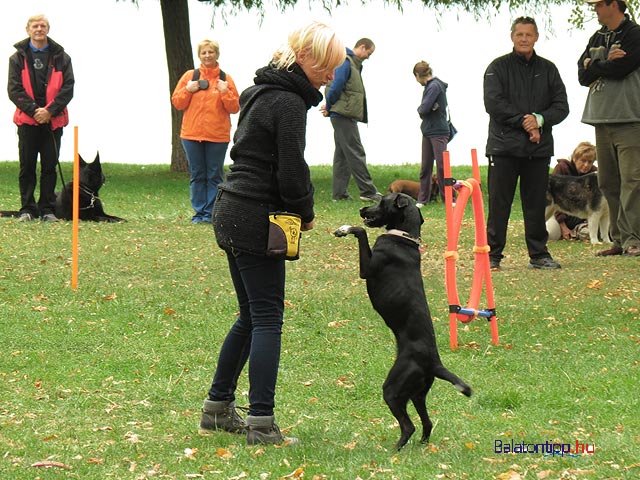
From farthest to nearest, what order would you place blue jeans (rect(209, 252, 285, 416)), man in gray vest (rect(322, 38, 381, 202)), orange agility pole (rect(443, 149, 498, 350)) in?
1. man in gray vest (rect(322, 38, 381, 202))
2. orange agility pole (rect(443, 149, 498, 350))
3. blue jeans (rect(209, 252, 285, 416))

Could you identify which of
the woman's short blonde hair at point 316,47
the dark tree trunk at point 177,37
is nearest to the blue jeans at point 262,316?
the woman's short blonde hair at point 316,47

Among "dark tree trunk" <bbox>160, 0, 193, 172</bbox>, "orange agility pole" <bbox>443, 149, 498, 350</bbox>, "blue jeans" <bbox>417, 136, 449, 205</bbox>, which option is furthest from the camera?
"dark tree trunk" <bbox>160, 0, 193, 172</bbox>

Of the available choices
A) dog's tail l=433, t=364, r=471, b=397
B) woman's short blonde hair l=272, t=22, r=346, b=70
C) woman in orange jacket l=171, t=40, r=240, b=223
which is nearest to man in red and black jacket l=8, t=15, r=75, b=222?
woman in orange jacket l=171, t=40, r=240, b=223

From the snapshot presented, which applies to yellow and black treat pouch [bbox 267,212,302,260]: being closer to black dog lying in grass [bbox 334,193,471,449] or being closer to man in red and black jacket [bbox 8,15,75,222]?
black dog lying in grass [bbox 334,193,471,449]

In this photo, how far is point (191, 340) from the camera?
8.31 metres

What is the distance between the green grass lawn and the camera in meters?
5.38

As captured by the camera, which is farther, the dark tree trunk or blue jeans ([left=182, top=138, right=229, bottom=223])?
the dark tree trunk

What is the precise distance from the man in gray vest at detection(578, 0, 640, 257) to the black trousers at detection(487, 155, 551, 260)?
92 cm

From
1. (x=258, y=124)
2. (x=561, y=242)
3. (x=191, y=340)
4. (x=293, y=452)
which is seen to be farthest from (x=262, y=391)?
(x=561, y=242)

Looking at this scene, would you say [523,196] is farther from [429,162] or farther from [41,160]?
[41,160]

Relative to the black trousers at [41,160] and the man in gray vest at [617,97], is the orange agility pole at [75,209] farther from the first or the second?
the man in gray vest at [617,97]

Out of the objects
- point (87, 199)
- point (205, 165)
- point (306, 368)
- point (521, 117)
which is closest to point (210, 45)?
point (205, 165)

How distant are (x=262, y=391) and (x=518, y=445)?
4.42 feet

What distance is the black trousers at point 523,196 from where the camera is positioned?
11383mm
